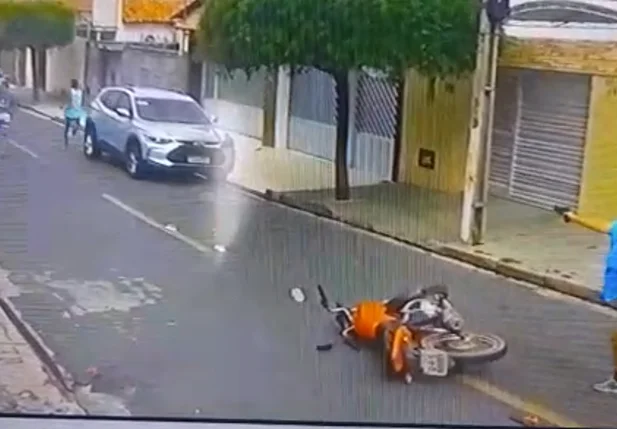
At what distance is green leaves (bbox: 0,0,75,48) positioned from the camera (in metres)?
1.52

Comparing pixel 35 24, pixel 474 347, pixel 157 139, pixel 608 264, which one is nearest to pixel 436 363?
pixel 474 347

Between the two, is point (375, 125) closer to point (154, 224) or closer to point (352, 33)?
point (352, 33)

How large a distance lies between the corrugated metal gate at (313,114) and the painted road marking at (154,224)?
221 mm

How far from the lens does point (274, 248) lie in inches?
60.8

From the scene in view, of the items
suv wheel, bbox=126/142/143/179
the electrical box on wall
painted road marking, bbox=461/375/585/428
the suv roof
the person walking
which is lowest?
painted road marking, bbox=461/375/585/428

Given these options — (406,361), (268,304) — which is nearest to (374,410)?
(406,361)

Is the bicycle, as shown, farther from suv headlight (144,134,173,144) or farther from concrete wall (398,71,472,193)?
concrete wall (398,71,472,193)

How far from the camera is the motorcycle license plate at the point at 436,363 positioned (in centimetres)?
152

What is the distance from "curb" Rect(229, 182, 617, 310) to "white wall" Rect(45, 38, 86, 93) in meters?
0.32

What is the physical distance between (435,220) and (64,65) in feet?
2.15

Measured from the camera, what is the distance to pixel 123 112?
1.55 meters

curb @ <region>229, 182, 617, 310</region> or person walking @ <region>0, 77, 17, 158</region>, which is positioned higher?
person walking @ <region>0, 77, 17, 158</region>

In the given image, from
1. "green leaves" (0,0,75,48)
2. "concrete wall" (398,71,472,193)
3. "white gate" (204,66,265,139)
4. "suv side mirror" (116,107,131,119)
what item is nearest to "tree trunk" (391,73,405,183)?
"concrete wall" (398,71,472,193)

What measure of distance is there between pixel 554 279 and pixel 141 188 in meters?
0.68
